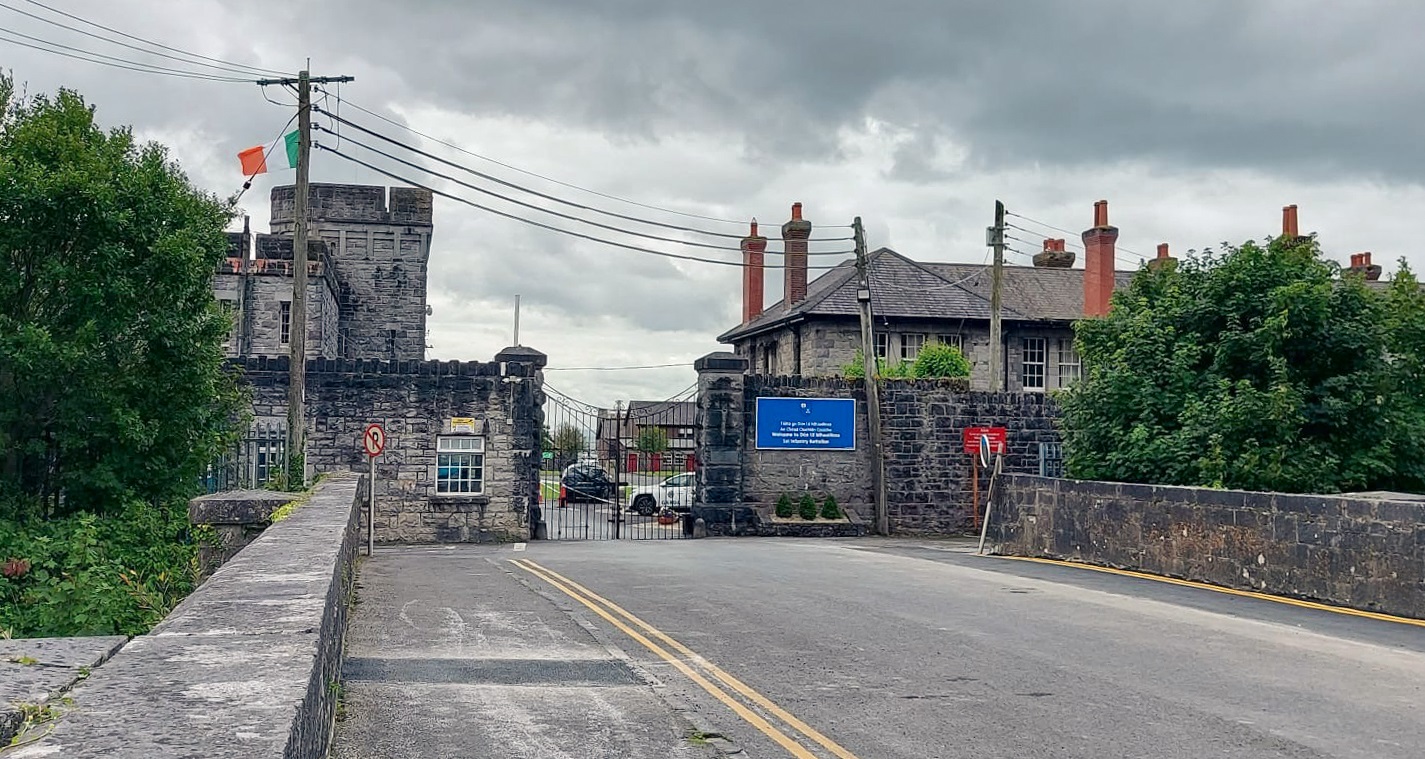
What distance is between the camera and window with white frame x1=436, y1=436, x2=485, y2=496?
26.9 meters

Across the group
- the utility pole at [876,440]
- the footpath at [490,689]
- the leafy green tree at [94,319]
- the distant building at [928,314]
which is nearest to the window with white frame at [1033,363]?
the distant building at [928,314]

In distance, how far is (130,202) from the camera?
17.9m

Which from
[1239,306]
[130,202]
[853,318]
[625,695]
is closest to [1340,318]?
[1239,306]

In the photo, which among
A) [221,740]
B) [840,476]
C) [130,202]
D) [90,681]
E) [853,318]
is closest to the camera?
[221,740]

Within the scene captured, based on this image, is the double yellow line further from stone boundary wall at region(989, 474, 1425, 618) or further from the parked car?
the parked car

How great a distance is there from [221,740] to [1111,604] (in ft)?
38.9

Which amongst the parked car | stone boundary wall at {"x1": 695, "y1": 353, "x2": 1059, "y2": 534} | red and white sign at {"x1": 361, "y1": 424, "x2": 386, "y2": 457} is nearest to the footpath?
red and white sign at {"x1": 361, "y1": 424, "x2": 386, "y2": 457}

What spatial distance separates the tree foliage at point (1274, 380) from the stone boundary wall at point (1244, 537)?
7.71ft

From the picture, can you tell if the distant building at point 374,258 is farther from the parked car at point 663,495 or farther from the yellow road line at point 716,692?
the yellow road line at point 716,692

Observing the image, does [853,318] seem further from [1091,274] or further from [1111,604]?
[1111,604]

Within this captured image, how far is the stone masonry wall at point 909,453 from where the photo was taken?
28.7m

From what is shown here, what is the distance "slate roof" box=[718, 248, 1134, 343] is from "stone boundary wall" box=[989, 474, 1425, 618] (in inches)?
892

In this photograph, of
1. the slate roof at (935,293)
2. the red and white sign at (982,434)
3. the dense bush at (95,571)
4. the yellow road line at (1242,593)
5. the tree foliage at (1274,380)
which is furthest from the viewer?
the slate roof at (935,293)

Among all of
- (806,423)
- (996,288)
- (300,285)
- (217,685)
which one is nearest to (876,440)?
(806,423)
